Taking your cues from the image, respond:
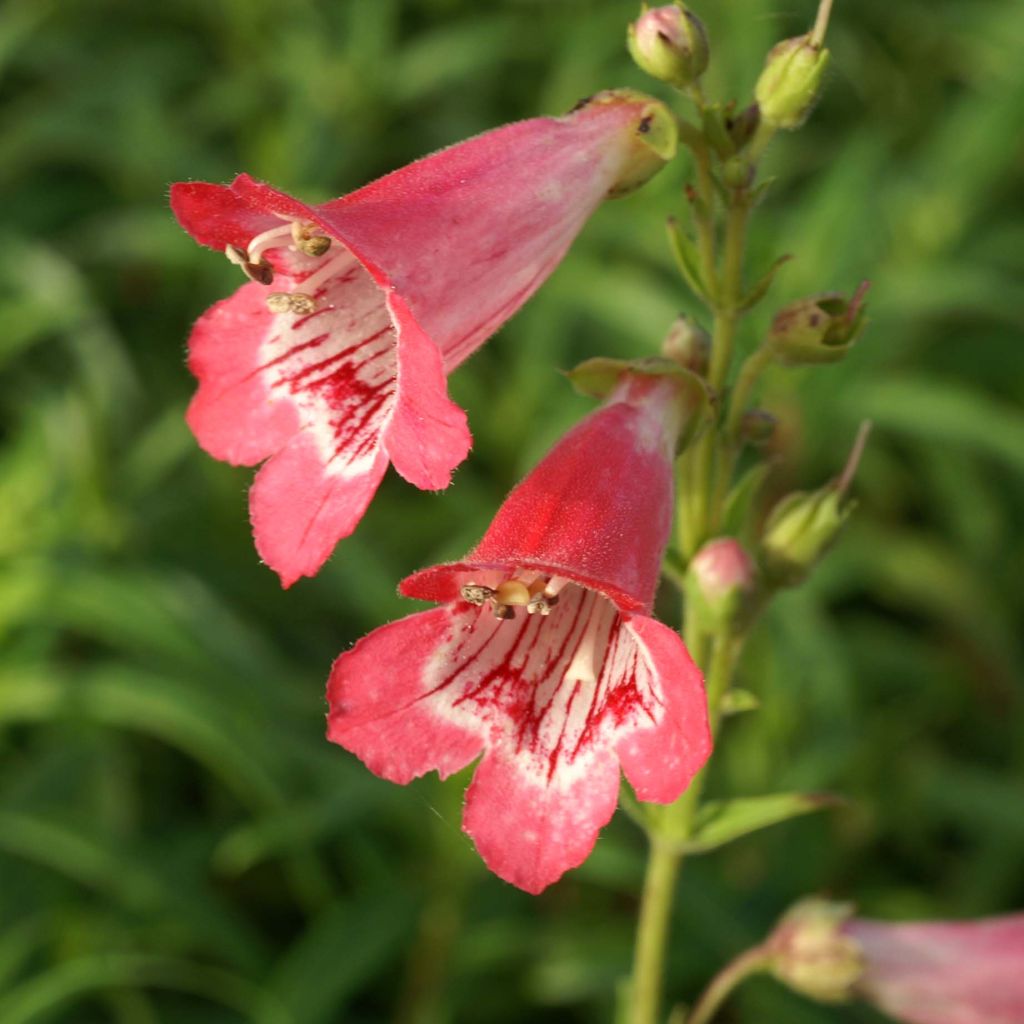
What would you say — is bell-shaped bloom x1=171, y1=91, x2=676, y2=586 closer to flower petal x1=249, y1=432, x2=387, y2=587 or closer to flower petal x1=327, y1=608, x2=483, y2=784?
flower petal x1=249, y1=432, x2=387, y2=587

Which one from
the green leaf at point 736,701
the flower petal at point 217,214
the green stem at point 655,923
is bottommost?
the green stem at point 655,923

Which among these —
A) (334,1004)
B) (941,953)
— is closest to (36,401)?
(334,1004)

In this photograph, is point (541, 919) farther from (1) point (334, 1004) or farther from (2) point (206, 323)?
(2) point (206, 323)

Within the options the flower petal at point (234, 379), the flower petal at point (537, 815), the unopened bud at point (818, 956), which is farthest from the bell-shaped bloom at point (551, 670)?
the unopened bud at point (818, 956)

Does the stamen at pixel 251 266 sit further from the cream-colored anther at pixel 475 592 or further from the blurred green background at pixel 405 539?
the blurred green background at pixel 405 539

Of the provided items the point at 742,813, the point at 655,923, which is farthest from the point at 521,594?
the point at 655,923

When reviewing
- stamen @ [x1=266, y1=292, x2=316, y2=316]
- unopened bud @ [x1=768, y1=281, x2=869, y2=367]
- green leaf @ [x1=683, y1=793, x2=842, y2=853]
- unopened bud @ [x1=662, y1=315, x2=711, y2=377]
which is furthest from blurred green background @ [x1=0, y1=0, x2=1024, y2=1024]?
stamen @ [x1=266, y1=292, x2=316, y2=316]
